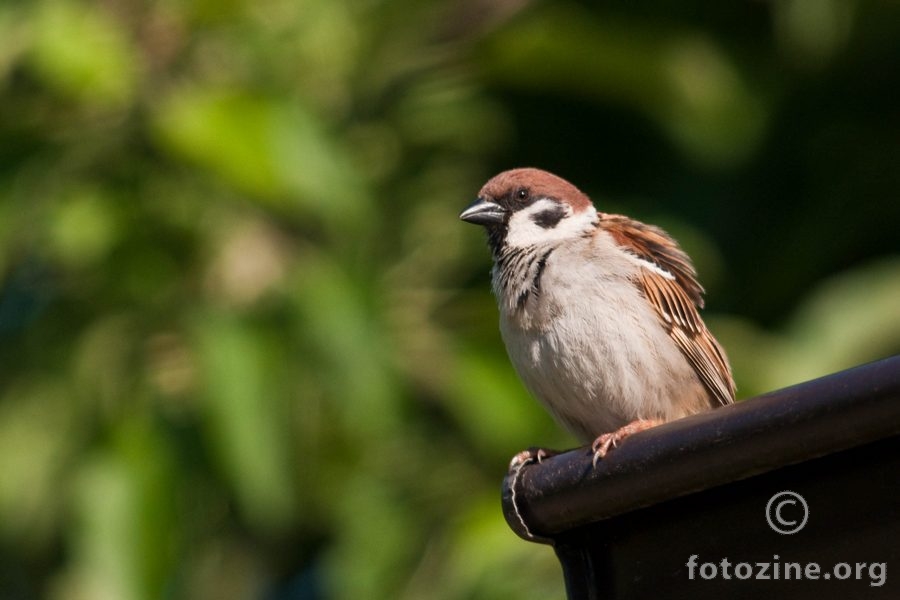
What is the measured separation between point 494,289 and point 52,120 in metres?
0.93

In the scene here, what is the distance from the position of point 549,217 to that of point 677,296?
33 centimetres

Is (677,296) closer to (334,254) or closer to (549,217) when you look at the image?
(549,217)

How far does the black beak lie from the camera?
130 inches

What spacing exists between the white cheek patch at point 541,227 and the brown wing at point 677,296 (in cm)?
5

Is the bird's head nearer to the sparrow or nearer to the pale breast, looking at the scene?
the sparrow

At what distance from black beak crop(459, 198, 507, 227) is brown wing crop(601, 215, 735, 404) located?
0.21 m

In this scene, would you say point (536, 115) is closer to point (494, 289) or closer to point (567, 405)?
point (494, 289)

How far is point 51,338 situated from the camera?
3242mm

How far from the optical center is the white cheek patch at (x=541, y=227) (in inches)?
126

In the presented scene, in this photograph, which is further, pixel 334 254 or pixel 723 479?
pixel 334 254

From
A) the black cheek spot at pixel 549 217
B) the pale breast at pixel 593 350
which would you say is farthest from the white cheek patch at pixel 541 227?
the pale breast at pixel 593 350

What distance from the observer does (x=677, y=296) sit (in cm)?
313

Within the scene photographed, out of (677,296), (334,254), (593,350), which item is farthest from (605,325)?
(334,254)

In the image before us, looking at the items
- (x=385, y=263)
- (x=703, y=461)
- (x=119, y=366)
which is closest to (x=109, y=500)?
(x=119, y=366)
